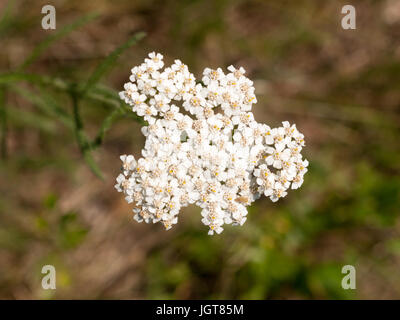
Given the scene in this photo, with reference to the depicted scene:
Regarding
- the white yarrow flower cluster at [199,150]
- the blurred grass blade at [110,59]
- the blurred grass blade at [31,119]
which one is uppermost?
the blurred grass blade at [31,119]

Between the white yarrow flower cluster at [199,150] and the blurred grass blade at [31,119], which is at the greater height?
the blurred grass blade at [31,119]

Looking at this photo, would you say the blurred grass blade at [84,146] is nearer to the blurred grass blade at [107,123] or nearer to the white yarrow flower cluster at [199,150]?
the blurred grass blade at [107,123]

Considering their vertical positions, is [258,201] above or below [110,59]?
below

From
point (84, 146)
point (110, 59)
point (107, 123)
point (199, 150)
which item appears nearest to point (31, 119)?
point (84, 146)

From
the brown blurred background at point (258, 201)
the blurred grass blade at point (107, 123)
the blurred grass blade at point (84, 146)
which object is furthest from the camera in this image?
the brown blurred background at point (258, 201)

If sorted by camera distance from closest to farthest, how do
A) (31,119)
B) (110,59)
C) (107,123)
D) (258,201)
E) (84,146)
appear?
(107,123) < (110,59) < (84,146) < (31,119) < (258,201)

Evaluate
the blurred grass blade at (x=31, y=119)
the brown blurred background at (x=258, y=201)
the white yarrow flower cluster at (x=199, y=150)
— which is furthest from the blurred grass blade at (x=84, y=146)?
the brown blurred background at (x=258, y=201)

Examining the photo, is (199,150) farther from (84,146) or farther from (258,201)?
(258,201)
